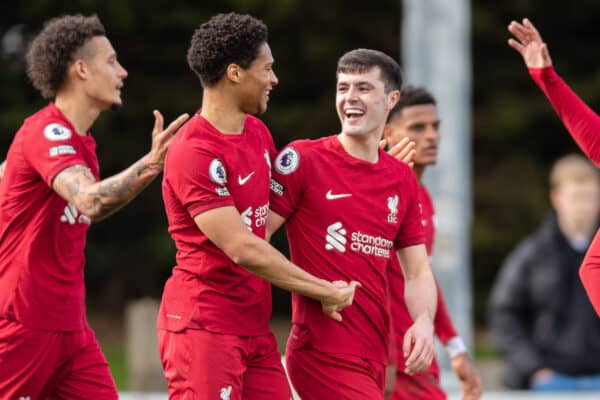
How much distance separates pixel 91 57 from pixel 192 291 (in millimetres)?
1678

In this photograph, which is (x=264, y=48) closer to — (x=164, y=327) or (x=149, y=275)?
(x=164, y=327)

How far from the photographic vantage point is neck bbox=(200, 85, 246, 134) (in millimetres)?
6227

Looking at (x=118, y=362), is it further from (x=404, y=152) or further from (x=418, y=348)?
(x=418, y=348)

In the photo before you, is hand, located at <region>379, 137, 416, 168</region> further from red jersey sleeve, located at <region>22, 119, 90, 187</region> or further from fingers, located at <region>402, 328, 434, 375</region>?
red jersey sleeve, located at <region>22, 119, 90, 187</region>

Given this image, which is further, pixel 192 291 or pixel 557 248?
pixel 557 248

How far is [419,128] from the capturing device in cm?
816

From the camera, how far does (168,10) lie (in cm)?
2348

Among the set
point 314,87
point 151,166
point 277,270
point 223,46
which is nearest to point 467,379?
point 277,270

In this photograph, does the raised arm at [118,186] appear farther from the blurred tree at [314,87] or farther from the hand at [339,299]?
the blurred tree at [314,87]

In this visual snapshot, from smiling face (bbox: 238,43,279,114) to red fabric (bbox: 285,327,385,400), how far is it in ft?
3.60

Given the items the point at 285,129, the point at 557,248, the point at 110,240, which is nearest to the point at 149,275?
the point at 110,240

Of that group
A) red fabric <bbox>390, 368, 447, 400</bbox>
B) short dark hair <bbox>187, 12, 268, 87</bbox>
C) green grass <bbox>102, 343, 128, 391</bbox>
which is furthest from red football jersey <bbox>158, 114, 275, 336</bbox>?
green grass <bbox>102, 343, 128, 391</bbox>

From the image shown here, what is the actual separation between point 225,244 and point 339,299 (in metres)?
0.58

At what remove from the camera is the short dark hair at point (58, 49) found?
7207mm
